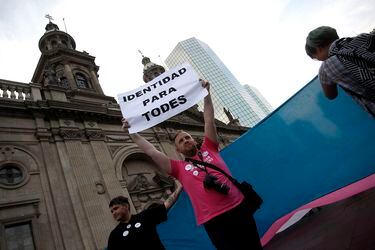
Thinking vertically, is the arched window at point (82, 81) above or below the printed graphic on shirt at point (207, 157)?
above

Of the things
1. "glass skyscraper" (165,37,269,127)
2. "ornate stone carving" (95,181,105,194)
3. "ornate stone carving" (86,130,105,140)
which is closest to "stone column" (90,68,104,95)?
"ornate stone carving" (86,130,105,140)

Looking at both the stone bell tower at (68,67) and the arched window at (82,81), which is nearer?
the stone bell tower at (68,67)

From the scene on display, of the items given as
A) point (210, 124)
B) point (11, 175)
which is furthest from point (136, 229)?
point (11, 175)

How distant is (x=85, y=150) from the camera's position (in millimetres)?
15125

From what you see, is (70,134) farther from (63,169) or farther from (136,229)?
(136,229)

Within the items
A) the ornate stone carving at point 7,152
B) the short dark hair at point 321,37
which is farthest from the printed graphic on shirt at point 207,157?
the ornate stone carving at point 7,152

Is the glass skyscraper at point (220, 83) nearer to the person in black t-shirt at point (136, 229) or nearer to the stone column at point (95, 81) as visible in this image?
the stone column at point (95, 81)

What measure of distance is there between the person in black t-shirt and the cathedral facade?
9.02m

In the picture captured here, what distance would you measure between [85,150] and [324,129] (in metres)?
12.7

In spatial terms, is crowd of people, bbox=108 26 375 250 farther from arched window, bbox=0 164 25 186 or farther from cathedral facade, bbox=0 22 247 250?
arched window, bbox=0 164 25 186

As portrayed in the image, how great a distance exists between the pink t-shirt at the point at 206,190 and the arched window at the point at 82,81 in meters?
19.8

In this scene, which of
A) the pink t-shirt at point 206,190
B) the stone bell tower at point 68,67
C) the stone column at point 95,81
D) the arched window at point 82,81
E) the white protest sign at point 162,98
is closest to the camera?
the pink t-shirt at point 206,190

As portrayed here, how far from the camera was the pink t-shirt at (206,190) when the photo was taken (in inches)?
116

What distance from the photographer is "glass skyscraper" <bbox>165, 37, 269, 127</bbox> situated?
113 meters
